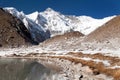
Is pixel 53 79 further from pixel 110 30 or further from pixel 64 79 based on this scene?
pixel 110 30

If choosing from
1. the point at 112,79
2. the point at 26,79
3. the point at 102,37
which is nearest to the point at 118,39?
the point at 102,37

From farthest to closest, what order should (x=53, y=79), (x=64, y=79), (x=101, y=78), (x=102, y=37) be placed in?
(x=102, y=37), (x=53, y=79), (x=64, y=79), (x=101, y=78)

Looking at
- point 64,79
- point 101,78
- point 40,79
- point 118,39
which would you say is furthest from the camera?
point 118,39

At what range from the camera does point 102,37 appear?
617ft

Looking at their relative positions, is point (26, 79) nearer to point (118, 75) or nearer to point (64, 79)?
point (64, 79)

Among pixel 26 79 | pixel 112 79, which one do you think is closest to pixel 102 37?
pixel 26 79

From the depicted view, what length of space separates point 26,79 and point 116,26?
149832mm

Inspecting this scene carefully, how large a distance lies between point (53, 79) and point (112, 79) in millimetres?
12007

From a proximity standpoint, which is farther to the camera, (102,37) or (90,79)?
Result: (102,37)

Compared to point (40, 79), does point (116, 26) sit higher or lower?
higher

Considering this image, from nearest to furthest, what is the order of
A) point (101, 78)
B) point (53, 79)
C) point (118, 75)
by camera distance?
point (118, 75) → point (101, 78) → point (53, 79)

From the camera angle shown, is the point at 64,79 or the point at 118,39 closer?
the point at 64,79

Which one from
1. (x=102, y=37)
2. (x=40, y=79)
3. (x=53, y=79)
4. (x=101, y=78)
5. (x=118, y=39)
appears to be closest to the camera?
(x=101, y=78)

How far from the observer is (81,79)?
42344 mm
